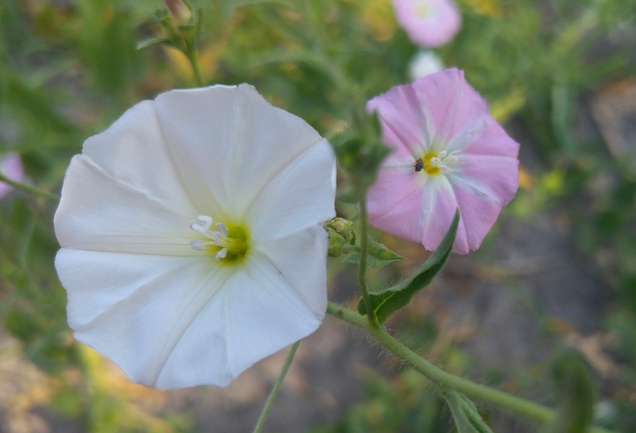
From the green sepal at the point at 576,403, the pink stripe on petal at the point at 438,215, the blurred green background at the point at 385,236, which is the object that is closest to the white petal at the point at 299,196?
the pink stripe on petal at the point at 438,215

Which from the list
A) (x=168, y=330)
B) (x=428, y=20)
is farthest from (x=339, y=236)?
(x=428, y=20)

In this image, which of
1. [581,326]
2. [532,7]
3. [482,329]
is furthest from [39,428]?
[532,7]

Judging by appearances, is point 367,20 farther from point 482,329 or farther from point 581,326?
point 581,326

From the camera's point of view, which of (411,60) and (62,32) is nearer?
(411,60)

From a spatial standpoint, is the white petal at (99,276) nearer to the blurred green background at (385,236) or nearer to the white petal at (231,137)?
the white petal at (231,137)

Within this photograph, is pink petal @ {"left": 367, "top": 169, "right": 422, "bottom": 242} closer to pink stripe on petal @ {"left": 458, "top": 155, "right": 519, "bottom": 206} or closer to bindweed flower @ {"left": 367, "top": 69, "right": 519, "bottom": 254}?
bindweed flower @ {"left": 367, "top": 69, "right": 519, "bottom": 254}

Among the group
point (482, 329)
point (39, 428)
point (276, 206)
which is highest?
point (276, 206)

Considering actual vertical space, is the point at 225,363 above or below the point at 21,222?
above

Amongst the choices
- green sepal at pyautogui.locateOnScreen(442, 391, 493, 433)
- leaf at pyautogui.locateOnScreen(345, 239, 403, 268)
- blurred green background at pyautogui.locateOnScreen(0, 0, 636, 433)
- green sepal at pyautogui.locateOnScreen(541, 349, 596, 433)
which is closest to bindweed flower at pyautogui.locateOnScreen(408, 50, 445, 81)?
blurred green background at pyautogui.locateOnScreen(0, 0, 636, 433)
